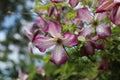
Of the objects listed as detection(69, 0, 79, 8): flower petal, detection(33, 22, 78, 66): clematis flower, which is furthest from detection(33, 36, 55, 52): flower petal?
detection(69, 0, 79, 8): flower petal

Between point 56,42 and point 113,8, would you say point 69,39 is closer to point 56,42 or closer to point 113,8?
point 56,42

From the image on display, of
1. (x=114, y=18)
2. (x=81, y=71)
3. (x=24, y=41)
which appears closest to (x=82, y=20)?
(x=114, y=18)

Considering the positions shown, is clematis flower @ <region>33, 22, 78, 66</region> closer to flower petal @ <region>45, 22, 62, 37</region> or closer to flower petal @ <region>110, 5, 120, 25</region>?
flower petal @ <region>45, 22, 62, 37</region>

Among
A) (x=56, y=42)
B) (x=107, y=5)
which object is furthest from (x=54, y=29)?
(x=107, y=5)

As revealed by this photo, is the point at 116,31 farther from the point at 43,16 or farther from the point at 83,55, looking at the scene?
the point at 43,16

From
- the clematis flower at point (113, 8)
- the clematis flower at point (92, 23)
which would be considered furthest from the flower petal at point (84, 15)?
the clematis flower at point (113, 8)

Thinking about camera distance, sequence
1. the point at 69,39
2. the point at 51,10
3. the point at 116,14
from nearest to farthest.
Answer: the point at 116,14 < the point at 69,39 < the point at 51,10

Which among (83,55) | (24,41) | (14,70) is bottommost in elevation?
(24,41)
